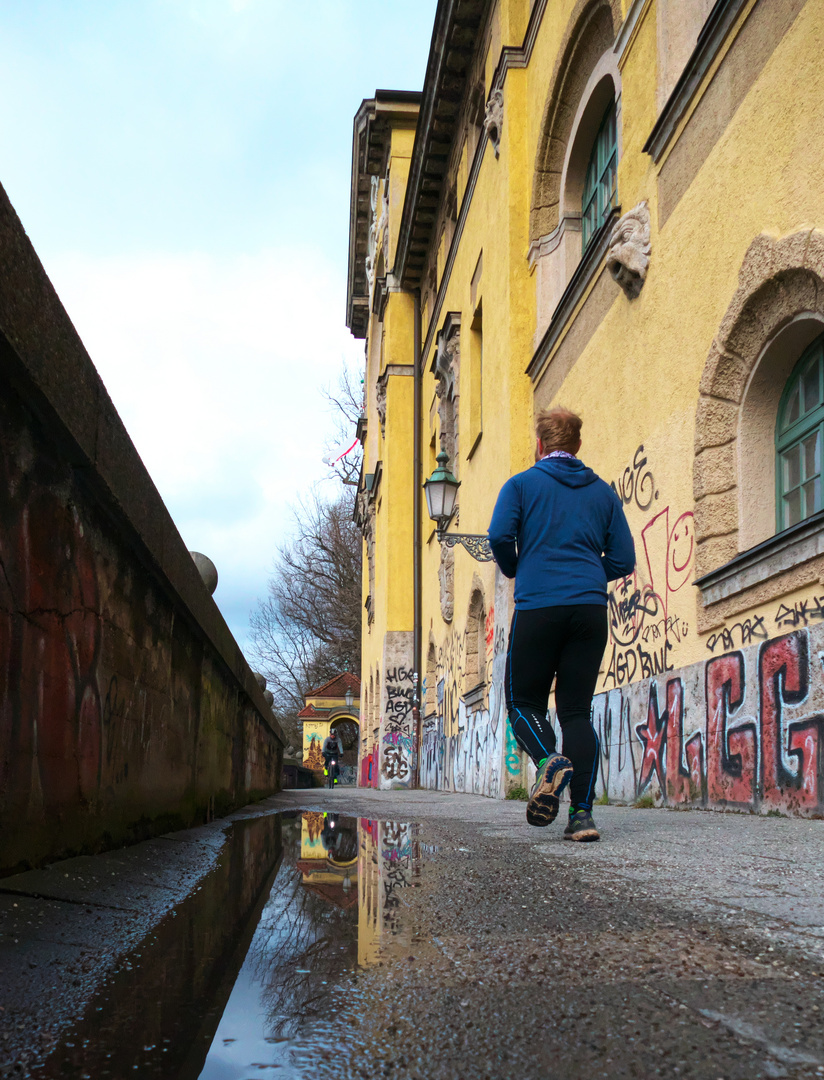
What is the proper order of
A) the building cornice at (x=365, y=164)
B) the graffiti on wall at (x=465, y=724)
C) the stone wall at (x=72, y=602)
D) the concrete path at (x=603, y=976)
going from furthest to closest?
the building cornice at (x=365, y=164) < the graffiti on wall at (x=465, y=724) < the stone wall at (x=72, y=602) < the concrete path at (x=603, y=976)

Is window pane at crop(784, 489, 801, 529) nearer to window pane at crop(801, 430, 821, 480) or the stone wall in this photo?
window pane at crop(801, 430, 821, 480)

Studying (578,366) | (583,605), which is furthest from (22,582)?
(578,366)

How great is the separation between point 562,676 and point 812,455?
7.90ft

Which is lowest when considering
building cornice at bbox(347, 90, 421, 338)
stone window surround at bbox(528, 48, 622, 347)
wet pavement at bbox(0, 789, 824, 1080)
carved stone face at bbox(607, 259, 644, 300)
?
wet pavement at bbox(0, 789, 824, 1080)

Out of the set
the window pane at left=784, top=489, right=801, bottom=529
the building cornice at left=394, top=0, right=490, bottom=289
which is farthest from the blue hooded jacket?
the building cornice at left=394, top=0, right=490, bottom=289

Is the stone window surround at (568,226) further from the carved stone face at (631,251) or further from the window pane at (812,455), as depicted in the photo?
the window pane at (812,455)

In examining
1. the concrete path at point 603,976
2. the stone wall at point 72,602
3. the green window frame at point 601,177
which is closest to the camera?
the concrete path at point 603,976

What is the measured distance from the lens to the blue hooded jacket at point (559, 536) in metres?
4.31

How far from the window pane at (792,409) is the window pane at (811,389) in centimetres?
11

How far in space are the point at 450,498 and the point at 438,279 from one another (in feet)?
28.0

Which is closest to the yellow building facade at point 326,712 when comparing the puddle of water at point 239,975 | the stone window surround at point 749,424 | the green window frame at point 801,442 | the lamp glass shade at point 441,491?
the lamp glass shade at point 441,491

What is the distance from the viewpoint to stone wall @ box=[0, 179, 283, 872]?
2.42 meters

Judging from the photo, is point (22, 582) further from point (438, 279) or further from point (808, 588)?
point (438, 279)

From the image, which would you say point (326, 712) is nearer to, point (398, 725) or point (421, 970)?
point (398, 725)
